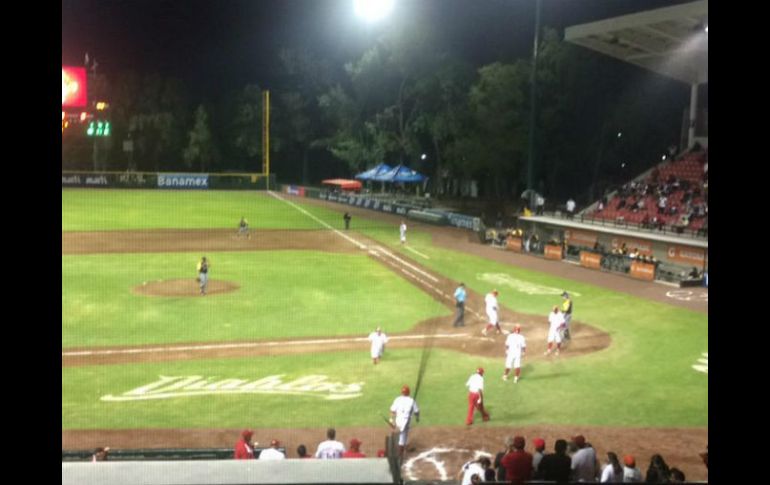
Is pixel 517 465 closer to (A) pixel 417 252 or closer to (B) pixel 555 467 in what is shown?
(B) pixel 555 467

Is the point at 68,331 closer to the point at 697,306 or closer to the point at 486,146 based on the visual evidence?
the point at 697,306

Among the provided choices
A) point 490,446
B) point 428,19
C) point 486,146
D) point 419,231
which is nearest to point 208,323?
point 490,446

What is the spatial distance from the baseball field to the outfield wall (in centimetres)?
2774

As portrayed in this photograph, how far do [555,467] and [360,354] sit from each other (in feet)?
32.1

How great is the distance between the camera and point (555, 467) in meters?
7.19

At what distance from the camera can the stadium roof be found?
2806cm

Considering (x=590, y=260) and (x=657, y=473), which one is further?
(x=590, y=260)

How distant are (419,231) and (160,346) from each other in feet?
77.4

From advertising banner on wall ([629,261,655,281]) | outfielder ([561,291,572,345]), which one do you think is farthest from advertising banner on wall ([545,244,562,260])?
outfielder ([561,291,572,345])

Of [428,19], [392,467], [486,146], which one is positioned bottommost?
[392,467]

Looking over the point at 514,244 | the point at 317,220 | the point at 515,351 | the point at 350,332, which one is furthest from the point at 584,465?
the point at 317,220

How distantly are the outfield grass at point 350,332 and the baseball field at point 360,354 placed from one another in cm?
6
